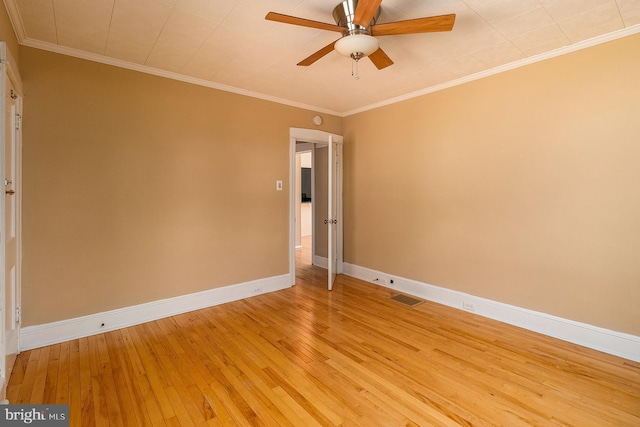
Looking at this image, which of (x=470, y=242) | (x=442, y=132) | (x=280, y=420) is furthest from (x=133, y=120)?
(x=470, y=242)

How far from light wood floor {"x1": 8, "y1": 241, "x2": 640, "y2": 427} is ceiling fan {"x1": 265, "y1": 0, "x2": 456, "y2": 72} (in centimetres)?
246

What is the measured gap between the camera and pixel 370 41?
2.13 metres

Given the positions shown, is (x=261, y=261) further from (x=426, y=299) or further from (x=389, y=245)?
(x=426, y=299)

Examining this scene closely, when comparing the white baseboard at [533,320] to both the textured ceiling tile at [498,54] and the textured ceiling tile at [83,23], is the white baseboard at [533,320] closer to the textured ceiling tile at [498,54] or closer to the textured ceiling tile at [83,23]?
the textured ceiling tile at [498,54]

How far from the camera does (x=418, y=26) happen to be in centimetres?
199

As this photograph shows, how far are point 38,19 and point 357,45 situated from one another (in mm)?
2422

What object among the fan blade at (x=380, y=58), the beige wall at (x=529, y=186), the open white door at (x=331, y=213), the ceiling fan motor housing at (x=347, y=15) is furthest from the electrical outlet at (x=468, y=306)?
the ceiling fan motor housing at (x=347, y=15)

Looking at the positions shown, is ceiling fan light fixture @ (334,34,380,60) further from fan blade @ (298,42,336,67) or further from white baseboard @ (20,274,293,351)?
white baseboard @ (20,274,293,351)

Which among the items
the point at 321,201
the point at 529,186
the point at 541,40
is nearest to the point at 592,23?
the point at 541,40

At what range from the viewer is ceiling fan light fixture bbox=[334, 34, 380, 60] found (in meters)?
2.11

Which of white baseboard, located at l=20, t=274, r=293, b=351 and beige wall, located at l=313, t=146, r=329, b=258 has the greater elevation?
beige wall, located at l=313, t=146, r=329, b=258

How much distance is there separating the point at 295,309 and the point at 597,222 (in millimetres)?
3125

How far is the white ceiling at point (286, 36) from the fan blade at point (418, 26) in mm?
182

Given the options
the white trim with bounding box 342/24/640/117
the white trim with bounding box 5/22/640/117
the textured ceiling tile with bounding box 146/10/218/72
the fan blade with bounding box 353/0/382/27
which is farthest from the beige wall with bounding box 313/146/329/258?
the fan blade with bounding box 353/0/382/27
